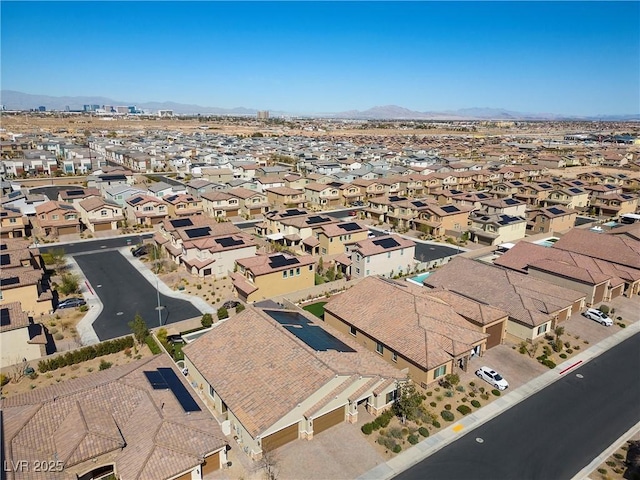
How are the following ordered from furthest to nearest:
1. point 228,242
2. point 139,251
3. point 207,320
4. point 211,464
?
1. point 139,251
2. point 228,242
3. point 207,320
4. point 211,464

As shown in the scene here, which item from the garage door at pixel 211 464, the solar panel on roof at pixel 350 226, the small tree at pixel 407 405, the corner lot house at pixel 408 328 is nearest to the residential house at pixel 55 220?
the solar panel on roof at pixel 350 226

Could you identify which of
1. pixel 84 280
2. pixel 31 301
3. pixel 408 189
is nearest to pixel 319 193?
pixel 408 189

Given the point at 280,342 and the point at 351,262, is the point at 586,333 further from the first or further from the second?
the point at 280,342

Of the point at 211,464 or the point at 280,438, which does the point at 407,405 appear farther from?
the point at 211,464

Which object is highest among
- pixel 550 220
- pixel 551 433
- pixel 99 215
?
pixel 550 220

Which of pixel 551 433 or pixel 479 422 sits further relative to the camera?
pixel 479 422

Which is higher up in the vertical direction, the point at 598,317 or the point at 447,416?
the point at 598,317

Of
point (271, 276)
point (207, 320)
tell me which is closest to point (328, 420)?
Result: point (207, 320)

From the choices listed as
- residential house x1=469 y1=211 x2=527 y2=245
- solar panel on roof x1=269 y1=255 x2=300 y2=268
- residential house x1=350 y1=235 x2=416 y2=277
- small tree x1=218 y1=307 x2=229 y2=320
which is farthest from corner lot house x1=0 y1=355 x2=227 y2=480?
residential house x1=469 y1=211 x2=527 y2=245
